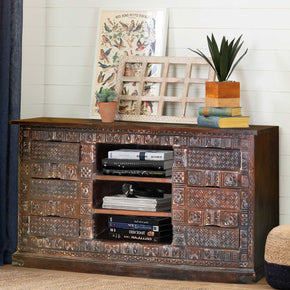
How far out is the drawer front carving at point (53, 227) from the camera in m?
3.73

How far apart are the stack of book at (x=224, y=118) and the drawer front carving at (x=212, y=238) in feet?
1.87

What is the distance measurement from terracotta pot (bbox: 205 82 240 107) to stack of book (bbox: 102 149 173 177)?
400 mm

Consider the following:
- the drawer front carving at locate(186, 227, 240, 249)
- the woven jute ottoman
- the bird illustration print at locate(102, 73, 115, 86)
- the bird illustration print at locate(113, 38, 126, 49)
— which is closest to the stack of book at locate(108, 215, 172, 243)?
the drawer front carving at locate(186, 227, 240, 249)

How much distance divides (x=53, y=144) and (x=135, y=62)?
75cm

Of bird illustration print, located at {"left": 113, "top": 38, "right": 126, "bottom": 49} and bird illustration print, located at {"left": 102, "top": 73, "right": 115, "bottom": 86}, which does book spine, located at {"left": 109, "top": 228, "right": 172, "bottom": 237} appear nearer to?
bird illustration print, located at {"left": 102, "top": 73, "right": 115, "bottom": 86}

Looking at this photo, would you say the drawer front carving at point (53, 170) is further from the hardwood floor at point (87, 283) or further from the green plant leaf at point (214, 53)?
the green plant leaf at point (214, 53)

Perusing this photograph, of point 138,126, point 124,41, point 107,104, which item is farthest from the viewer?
point 124,41

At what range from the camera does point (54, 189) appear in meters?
3.75

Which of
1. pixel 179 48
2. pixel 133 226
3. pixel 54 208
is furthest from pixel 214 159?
pixel 54 208

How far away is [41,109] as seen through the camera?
4297 millimetres

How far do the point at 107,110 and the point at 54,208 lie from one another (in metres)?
0.66

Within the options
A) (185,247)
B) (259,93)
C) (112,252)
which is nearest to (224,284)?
(185,247)

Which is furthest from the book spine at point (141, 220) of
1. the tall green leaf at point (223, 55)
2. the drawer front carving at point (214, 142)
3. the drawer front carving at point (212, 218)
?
the tall green leaf at point (223, 55)

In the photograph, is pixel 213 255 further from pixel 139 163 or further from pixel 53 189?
pixel 53 189
